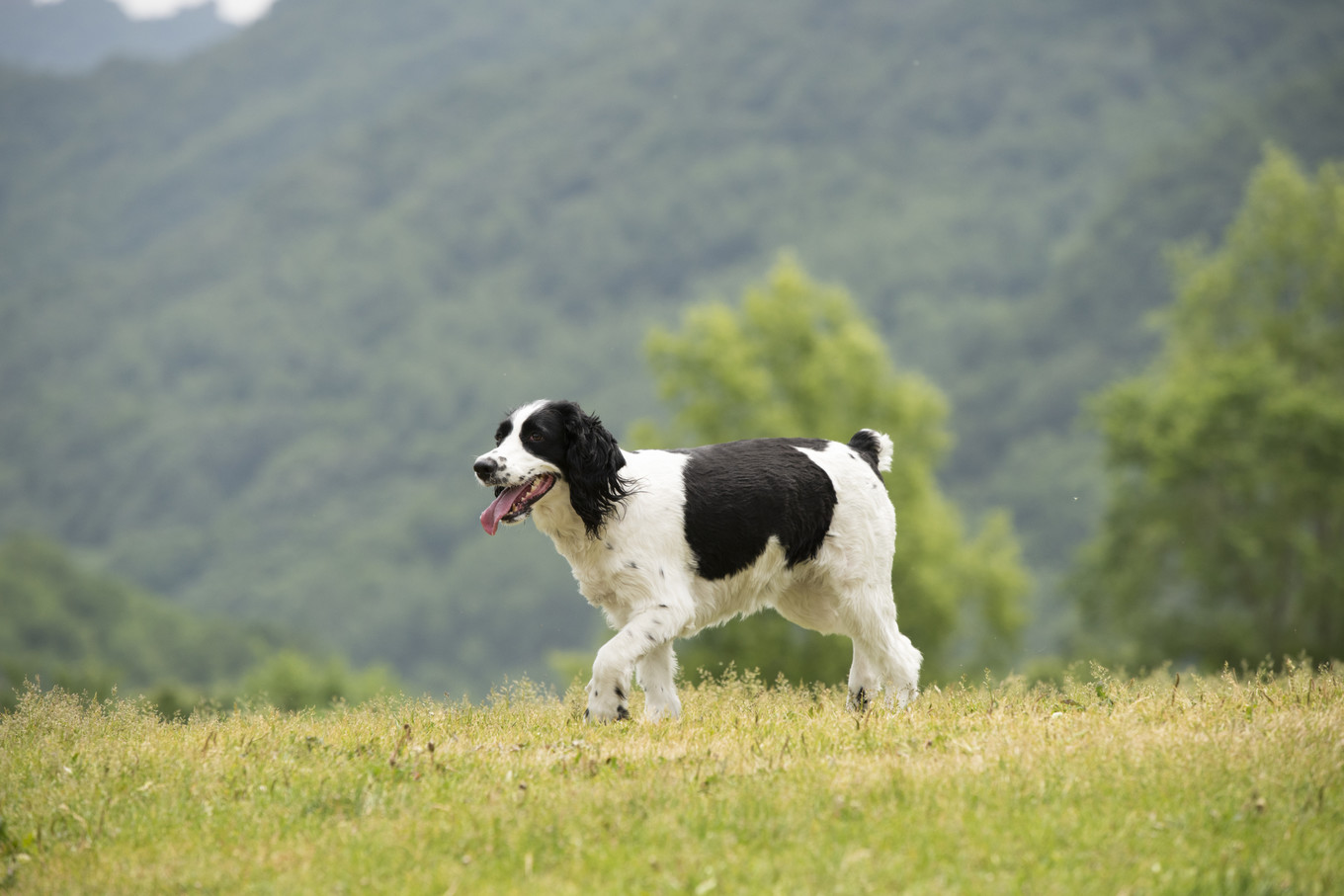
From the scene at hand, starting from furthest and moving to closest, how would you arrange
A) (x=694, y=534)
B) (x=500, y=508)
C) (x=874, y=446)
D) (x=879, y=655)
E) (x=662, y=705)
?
(x=874, y=446)
(x=879, y=655)
(x=662, y=705)
(x=694, y=534)
(x=500, y=508)

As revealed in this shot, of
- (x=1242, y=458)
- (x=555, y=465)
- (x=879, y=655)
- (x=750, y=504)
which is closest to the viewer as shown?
(x=555, y=465)

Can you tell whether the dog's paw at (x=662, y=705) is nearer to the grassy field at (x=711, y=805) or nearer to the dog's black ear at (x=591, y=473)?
the grassy field at (x=711, y=805)

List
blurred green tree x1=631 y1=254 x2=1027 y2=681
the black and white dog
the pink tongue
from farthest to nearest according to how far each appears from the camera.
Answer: blurred green tree x1=631 y1=254 x2=1027 y2=681 → the black and white dog → the pink tongue

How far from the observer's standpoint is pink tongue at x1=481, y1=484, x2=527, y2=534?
26.9 feet

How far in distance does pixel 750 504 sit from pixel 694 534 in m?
0.47

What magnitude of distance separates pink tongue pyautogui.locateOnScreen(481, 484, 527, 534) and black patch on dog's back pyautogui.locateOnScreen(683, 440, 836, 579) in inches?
47.2

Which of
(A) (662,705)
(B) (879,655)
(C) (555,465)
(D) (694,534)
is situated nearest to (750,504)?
(D) (694,534)

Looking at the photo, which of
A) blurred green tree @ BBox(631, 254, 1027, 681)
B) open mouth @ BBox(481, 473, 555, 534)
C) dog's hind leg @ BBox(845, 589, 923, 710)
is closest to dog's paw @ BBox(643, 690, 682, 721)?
dog's hind leg @ BBox(845, 589, 923, 710)

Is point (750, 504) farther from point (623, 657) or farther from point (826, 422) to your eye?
point (826, 422)

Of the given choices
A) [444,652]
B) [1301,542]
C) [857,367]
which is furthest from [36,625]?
[1301,542]

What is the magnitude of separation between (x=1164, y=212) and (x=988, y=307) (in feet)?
152

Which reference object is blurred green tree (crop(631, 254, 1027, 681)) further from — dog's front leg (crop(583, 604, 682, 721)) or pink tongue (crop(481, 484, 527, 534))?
pink tongue (crop(481, 484, 527, 534))

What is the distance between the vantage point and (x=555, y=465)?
8.53 metres

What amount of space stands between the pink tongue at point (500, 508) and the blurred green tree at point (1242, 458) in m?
25.4
